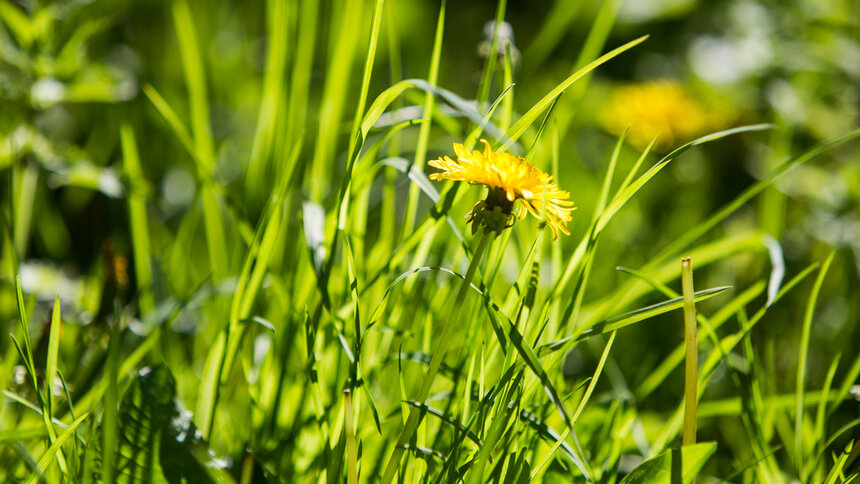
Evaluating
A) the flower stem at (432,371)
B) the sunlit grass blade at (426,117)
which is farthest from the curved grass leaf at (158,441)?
the sunlit grass blade at (426,117)

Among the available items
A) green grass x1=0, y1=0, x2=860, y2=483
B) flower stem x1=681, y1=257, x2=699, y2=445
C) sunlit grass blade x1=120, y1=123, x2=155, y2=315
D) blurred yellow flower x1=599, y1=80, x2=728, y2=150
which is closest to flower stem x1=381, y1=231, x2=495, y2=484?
green grass x1=0, y1=0, x2=860, y2=483

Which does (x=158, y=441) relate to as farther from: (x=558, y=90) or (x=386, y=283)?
(x=558, y=90)

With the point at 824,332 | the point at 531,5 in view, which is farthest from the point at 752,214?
the point at 531,5

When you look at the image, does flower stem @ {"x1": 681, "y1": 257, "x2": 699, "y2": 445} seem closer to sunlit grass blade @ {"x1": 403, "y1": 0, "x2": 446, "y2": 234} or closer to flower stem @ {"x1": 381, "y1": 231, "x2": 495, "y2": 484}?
flower stem @ {"x1": 381, "y1": 231, "x2": 495, "y2": 484}

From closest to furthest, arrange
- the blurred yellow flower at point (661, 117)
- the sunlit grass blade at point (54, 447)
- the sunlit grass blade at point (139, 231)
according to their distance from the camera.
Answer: the sunlit grass blade at point (54, 447) → the sunlit grass blade at point (139, 231) → the blurred yellow flower at point (661, 117)

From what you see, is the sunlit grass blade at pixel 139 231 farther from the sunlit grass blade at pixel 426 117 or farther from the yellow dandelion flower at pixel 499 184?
the yellow dandelion flower at pixel 499 184

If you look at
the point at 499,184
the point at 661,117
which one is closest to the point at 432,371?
the point at 499,184
